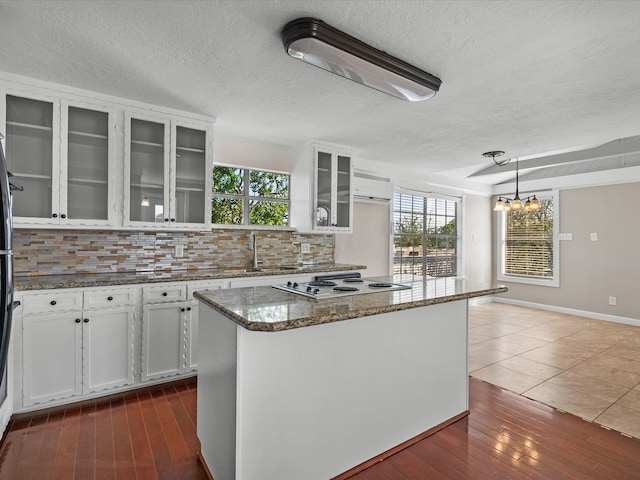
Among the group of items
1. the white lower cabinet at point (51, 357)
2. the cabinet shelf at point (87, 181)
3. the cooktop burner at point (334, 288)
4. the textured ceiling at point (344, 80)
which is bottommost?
the white lower cabinet at point (51, 357)

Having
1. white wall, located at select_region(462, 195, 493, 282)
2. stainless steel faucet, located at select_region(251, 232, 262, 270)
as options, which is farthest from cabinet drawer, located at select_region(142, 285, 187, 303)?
white wall, located at select_region(462, 195, 493, 282)

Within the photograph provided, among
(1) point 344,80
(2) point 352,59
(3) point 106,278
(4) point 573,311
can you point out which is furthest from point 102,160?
(4) point 573,311

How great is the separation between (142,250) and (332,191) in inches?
84.9

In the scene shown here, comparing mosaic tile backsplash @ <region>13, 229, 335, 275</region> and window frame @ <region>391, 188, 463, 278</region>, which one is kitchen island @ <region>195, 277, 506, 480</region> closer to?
mosaic tile backsplash @ <region>13, 229, 335, 275</region>

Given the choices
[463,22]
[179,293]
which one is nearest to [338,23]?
[463,22]

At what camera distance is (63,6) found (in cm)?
176

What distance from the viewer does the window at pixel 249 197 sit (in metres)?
3.92

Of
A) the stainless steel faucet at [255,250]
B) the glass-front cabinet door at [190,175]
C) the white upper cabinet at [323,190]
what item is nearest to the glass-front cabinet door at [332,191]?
the white upper cabinet at [323,190]

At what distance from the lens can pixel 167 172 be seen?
3.18m

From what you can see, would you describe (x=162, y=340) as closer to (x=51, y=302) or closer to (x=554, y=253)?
(x=51, y=302)

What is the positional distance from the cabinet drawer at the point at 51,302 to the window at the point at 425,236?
161 inches

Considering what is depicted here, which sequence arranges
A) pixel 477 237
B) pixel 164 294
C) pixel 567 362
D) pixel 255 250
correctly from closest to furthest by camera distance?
pixel 164 294 < pixel 567 362 < pixel 255 250 < pixel 477 237

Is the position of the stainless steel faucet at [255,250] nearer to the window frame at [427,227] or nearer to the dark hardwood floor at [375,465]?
the dark hardwood floor at [375,465]

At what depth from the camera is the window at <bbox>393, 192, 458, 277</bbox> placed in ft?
18.3
